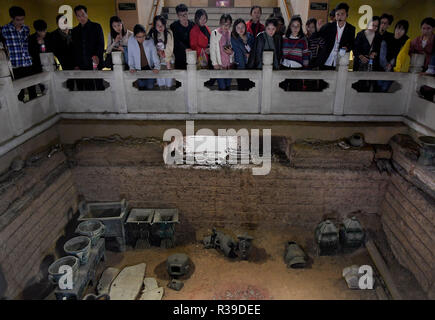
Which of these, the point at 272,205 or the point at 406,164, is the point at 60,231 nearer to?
the point at 272,205

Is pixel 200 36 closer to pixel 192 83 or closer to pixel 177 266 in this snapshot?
pixel 192 83

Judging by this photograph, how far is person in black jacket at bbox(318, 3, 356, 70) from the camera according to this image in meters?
7.44

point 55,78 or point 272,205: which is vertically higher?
point 55,78

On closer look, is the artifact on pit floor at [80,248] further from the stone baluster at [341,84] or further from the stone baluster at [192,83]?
the stone baluster at [341,84]

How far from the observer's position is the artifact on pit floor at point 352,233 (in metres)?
6.77

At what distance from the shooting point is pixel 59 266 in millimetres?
5719

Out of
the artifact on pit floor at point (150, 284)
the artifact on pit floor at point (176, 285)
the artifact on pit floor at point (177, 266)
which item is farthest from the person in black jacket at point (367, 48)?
the artifact on pit floor at point (150, 284)

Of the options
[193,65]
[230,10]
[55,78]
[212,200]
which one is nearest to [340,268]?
[212,200]

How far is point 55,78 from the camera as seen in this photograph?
7.61 m

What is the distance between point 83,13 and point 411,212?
8.00 m

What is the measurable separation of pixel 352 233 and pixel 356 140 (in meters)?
1.98

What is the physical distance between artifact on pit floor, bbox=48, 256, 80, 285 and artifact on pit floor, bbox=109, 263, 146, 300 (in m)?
0.84

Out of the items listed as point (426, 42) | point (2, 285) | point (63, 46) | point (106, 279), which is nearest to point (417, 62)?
point (426, 42)

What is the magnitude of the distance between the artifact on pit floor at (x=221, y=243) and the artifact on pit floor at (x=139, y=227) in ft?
4.20
